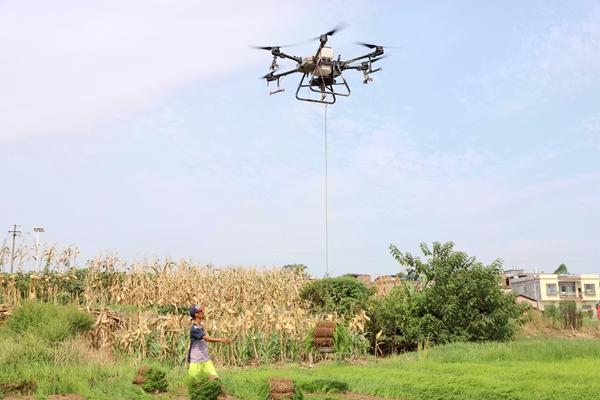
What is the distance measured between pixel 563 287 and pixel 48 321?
262 feet

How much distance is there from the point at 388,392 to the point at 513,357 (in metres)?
6.52

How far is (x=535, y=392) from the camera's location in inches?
395

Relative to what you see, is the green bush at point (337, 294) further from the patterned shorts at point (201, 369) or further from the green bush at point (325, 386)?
the patterned shorts at point (201, 369)

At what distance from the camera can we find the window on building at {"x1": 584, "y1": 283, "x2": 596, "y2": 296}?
3322 inches

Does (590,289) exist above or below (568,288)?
below

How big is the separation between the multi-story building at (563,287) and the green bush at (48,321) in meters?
73.7

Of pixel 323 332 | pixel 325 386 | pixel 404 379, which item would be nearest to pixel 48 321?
pixel 323 332

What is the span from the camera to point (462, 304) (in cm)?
1934

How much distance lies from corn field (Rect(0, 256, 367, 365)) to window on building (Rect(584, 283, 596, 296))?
69.5m

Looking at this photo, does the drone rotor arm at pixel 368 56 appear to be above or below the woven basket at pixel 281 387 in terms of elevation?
above

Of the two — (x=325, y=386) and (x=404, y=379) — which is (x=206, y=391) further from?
(x=404, y=379)

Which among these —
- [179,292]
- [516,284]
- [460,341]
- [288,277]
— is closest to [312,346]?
[460,341]

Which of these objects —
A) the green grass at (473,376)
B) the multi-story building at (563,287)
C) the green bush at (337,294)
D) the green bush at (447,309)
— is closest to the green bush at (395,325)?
the green bush at (447,309)

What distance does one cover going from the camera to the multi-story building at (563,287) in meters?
81.2
